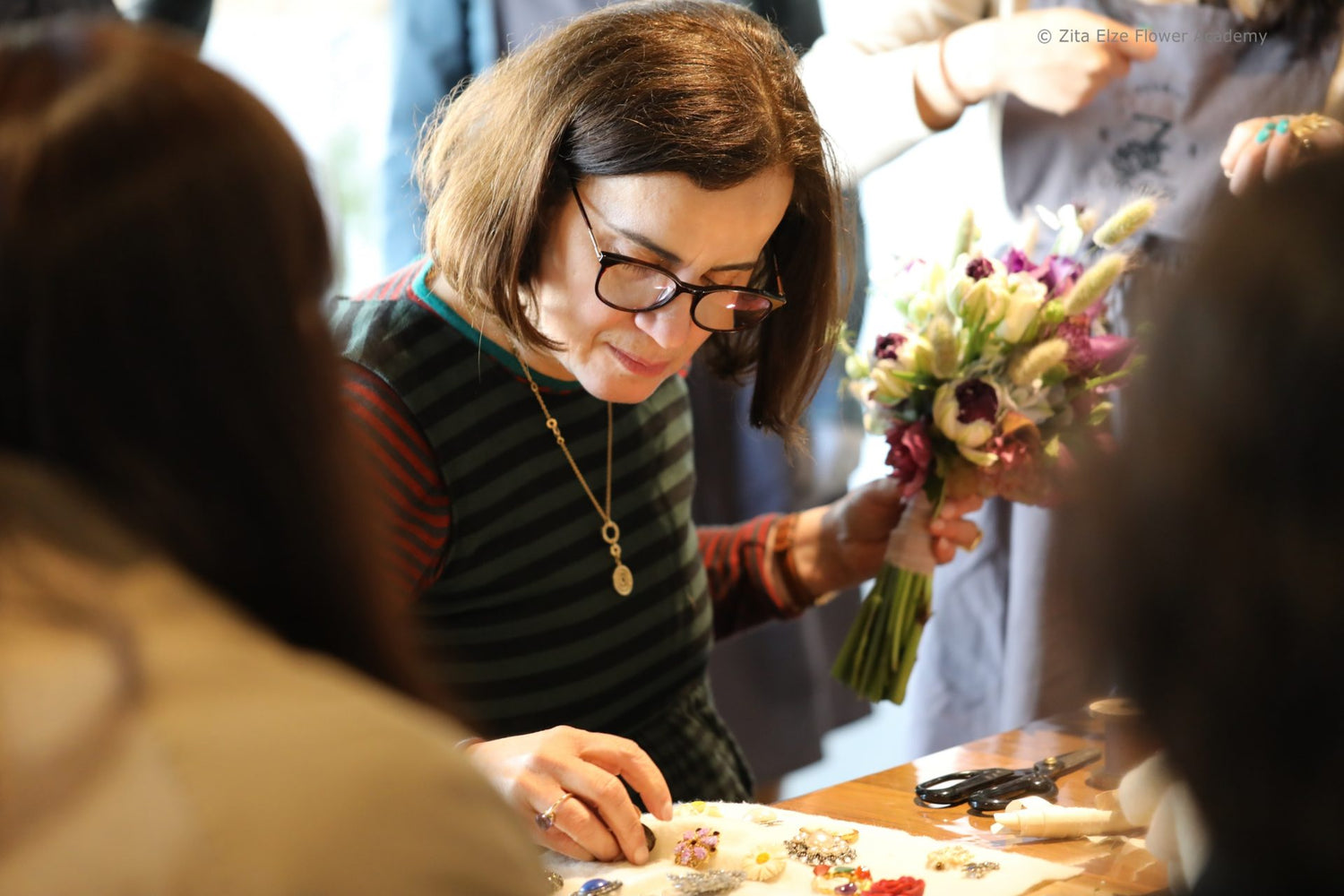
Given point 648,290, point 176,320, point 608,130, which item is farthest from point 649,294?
point 176,320

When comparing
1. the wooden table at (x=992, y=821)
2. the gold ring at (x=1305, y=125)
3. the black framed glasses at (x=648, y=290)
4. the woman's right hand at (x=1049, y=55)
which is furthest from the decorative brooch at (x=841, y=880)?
the woman's right hand at (x=1049, y=55)

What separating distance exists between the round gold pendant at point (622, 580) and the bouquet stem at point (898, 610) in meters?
0.31

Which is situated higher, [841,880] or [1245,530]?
[1245,530]

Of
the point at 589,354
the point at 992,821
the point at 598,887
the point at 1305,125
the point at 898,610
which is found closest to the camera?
the point at 598,887

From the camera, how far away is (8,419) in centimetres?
57

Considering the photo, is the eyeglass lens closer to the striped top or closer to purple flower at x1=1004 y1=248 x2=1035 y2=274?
the striped top

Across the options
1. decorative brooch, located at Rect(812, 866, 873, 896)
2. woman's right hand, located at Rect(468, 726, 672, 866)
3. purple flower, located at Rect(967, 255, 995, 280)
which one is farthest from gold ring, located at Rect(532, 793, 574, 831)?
purple flower, located at Rect(967, 255, 995, 280)

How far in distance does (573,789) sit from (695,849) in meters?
0.11

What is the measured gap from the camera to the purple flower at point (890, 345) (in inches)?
58.0

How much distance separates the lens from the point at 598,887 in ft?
3.29

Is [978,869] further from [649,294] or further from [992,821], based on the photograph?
[649,294]

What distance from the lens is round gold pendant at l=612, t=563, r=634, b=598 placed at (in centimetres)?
143

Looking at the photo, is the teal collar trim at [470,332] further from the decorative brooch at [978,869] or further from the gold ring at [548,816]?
the decorative brooch at [978,869]

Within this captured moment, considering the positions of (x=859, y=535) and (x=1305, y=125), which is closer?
(x=1305, y=125)
